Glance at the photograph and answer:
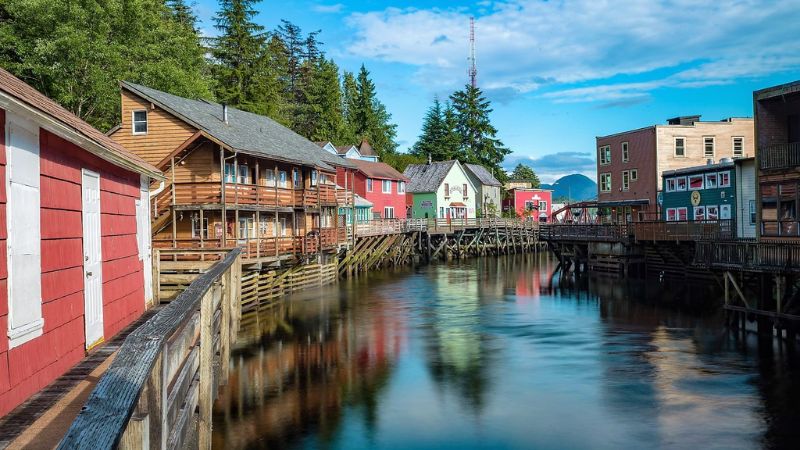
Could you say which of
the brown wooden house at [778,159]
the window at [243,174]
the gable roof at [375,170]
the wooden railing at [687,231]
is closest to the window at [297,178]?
the window at [243,174]

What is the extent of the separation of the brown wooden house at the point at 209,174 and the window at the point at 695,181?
2501 cm

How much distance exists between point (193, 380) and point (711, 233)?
3373 centimetres

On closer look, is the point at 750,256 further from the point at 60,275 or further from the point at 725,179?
the point at 60,275

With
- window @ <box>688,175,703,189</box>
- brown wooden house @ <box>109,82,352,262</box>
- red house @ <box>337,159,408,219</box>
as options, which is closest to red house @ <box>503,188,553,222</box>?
red house @ <box>337,159,408,219</box>

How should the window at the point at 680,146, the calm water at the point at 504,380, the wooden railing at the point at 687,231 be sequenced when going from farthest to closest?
the window at the point at 680,146, the wooden railing at the point at 687,231, the calm water at the point at 504,380

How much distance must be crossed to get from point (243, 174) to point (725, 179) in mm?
28558

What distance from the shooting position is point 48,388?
25.6ft

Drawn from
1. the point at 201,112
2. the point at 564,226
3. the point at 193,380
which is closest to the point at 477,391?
the point at 193,380

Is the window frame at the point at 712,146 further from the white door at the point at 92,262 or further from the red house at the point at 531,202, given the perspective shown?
the white door at the point at 92,262

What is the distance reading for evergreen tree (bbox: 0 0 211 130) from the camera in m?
32.8

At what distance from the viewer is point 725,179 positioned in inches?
1526

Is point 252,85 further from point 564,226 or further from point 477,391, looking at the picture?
point 477,391

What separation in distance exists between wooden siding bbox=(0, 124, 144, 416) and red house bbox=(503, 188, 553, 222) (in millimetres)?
77098

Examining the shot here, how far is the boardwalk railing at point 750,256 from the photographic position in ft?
66.5
